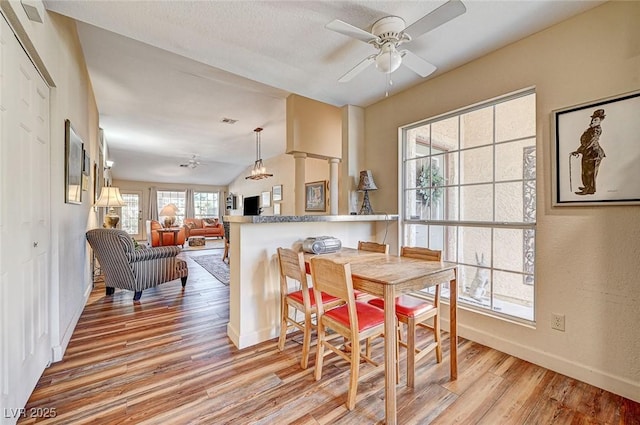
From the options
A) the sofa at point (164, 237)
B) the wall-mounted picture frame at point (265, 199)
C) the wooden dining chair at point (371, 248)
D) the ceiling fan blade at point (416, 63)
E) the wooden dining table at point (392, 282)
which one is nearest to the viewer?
the wooden dining table at point (392, 282)

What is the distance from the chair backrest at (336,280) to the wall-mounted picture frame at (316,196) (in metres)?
4.52

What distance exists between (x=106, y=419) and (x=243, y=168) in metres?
9.25

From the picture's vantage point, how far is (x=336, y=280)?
1638mm

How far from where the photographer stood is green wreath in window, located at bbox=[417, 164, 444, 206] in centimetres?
285

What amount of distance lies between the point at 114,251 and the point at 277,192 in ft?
16.6

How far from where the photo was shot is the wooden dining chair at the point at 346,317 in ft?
5.24

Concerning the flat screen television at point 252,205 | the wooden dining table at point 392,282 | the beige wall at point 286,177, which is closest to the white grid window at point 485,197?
the wooden dining table at point 392,282

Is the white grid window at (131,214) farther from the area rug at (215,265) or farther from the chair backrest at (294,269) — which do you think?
the chair backrest at (294,269)

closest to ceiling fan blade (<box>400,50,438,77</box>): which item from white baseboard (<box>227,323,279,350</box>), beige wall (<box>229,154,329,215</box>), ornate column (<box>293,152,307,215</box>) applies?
white baseboard (<box>227,323,279,350</box>)

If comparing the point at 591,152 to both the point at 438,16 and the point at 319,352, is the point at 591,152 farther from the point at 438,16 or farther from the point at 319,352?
the point at 319,352

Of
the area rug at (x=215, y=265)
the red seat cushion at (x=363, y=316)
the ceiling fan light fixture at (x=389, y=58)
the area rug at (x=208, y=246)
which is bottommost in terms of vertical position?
the area rug at (x=215, y=265)

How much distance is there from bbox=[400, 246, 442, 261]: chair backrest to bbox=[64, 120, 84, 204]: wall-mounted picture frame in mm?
2774

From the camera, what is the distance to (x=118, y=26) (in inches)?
80.4

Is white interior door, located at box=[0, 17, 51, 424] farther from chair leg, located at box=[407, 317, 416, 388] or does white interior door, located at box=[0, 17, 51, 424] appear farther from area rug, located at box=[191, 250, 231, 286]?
area rug, located at box=[191, 250, 231, 286]
